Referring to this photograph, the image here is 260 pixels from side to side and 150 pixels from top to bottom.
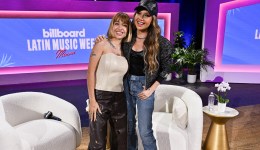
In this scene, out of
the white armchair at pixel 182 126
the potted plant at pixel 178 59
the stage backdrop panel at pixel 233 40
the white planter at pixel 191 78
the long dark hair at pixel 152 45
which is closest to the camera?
the long dark hair at pixel 152 45

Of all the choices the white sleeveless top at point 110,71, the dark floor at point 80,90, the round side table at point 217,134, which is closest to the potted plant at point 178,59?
the dark floor at point 80,90

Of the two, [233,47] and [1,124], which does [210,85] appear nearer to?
[233,47]

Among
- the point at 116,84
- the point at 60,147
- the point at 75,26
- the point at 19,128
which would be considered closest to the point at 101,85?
the point at 116,84

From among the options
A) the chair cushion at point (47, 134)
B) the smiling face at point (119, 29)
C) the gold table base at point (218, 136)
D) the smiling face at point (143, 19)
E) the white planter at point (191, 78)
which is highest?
Answer: the smiling face at point (143, 19)

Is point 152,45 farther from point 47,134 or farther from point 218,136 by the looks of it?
point 218,136

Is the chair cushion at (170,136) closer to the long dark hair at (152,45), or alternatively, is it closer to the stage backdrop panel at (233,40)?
the long dark hair at (152,45)

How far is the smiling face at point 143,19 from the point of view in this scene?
219cm

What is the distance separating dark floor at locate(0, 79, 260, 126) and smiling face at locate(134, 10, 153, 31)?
2568 millimetres

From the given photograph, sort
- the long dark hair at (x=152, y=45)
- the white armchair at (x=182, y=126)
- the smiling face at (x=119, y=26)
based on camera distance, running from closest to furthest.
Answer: the smiling face at (x=119, y=26), the long dark hair at (x=152, y=45), the white armchair at (x=182, y=126)

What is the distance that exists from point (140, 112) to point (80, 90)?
3215mm

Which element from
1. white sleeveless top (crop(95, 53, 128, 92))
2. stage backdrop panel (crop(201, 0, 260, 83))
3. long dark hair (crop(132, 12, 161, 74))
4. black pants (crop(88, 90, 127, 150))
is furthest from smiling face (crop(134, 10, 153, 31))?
stage backdrop panel (crop(201, 0, 260, 83))

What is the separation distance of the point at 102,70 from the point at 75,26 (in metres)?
3.57

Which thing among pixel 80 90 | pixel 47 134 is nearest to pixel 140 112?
pixel 47 134

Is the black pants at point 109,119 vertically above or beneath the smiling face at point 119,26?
beneath
